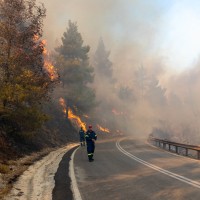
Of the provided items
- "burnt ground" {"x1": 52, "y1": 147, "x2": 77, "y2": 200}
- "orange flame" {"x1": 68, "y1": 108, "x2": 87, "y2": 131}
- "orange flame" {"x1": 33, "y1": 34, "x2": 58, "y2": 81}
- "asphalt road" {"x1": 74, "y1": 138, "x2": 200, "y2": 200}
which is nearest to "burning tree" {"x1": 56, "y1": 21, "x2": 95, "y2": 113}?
A: "orange flame" {"x1": 33, "y1": 34, "x2": 58, "y2": 81}

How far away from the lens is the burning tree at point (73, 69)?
45.7 metres

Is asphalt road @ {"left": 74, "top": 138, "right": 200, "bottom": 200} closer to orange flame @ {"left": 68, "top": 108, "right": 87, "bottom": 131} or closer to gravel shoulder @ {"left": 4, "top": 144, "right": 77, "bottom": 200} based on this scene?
gravel shoulder @ {"left": 4, "top": 144, "right": 77, "bottom": 200}

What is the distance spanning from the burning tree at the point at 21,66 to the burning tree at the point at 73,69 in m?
25.5

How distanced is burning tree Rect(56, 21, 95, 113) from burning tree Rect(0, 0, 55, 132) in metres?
25.5

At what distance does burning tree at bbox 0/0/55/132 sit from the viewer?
1809 centimetres

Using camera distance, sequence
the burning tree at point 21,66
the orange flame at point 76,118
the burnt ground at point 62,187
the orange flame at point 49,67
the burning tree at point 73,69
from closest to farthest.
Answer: the burnt ground at point 62,187 < the burning tree at point 21,66 < the orange flame at point 49,67 < the burning tree at point 73,69 < the orange flame at point 76,118

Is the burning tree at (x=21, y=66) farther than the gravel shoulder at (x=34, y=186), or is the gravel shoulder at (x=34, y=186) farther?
the burning tree at (x=21, y=66)

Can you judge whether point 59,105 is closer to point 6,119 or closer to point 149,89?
point 6,119

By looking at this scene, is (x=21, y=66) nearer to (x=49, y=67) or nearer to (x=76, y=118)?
(x=49, y=67)

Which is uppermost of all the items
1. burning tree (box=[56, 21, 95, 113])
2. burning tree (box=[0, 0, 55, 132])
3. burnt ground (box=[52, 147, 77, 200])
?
burning tree (box=[56, 21, 95, 113])

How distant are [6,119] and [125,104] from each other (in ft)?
228

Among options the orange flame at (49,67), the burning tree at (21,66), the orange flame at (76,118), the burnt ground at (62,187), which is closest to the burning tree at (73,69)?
the orange flame at (49,67)

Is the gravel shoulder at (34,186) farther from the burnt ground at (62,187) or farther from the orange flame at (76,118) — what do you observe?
the orange flame at (76,118)

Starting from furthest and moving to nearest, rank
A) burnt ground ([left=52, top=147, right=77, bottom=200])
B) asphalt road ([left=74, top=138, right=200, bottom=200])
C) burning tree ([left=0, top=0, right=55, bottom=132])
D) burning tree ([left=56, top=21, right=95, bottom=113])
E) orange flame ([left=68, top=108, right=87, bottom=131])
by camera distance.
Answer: orange flame ([left=68, top=108, right=87, bottom=131])
burning tree ([left=56, top=21, right=95, bottom=113])
burning tree ([left=0, top=0, right=55, bottom=132])
burnt ground ([left=52, top=147, right=77, bottom=200])
asphalt road ([left=74, top=138, right=200, bottom=200])
